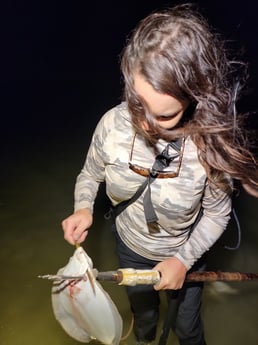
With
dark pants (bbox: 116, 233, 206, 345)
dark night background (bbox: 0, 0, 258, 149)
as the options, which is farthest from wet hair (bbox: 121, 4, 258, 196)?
dark night background (bbox: 0, 0, 258, 149)

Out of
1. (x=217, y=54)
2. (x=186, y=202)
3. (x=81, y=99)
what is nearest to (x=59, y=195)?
(x=81, y=99)

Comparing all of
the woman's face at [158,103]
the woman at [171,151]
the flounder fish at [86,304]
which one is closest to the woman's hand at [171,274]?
Answer: the woman at [171,151]

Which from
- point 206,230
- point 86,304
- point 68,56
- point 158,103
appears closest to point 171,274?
point 206,230

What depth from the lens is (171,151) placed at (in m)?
1.35

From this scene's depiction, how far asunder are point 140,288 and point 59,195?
5.78ft

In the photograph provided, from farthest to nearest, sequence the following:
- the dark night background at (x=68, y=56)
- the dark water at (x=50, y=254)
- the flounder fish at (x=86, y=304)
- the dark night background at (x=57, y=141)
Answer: the dark night background at (x=68, y=56) → the dark night background at (x=57, y=141) → the dark water at (x=50, y=254) → the flounder fish at (x=86, y=304)

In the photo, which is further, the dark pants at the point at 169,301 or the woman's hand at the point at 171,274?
the dark pants at the point at 169,301

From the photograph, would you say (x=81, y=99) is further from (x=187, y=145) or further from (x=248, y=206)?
(x=187, y=145)

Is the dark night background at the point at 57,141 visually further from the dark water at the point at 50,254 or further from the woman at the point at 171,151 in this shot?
the woman at the point at 171,151

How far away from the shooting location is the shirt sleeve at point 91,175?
1.52 meters

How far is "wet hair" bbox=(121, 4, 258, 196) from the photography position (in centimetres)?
111

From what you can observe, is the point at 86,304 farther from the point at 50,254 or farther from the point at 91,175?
the point at 50,254

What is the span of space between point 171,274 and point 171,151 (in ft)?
1.42

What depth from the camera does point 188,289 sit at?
180 cm
